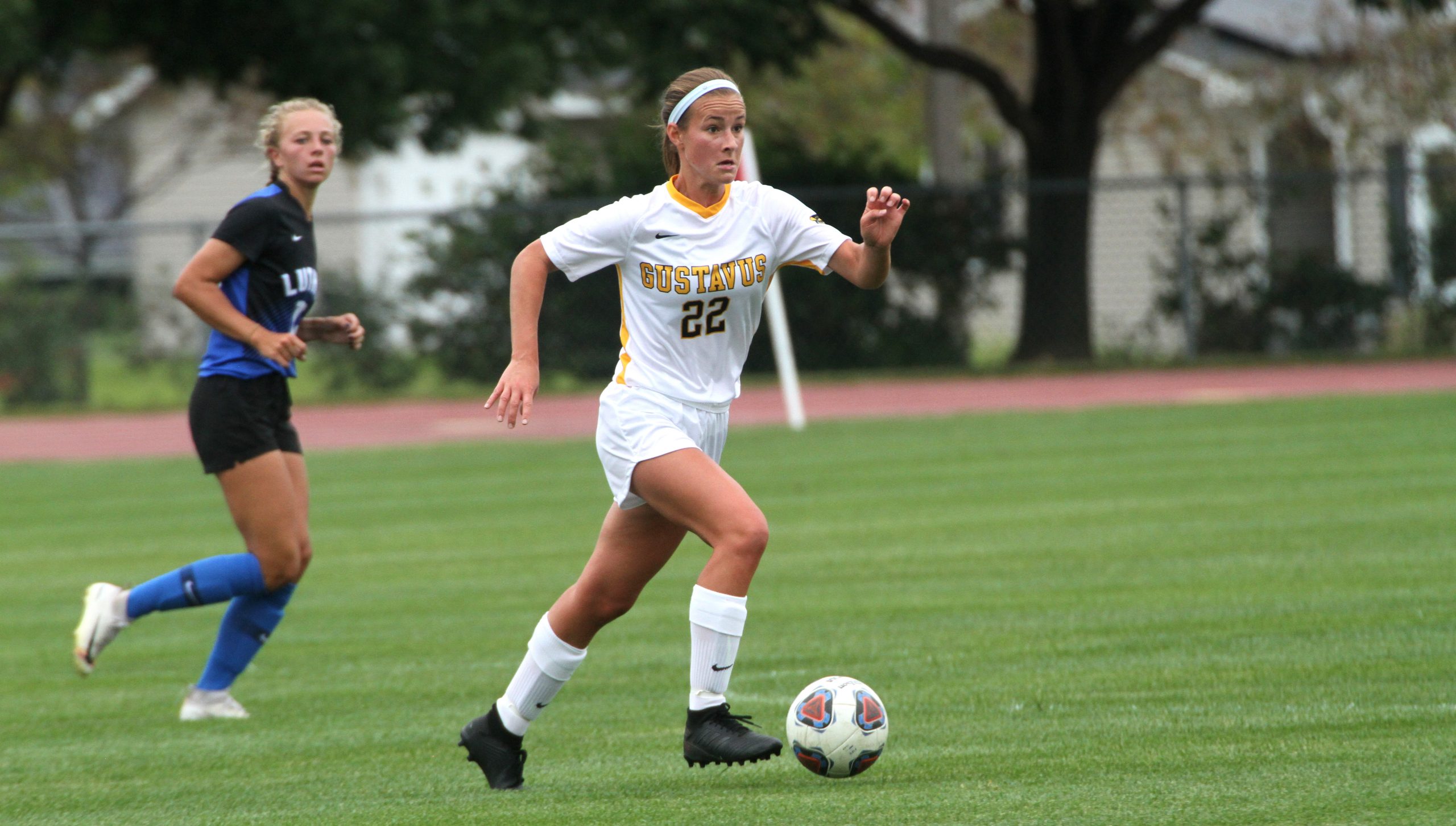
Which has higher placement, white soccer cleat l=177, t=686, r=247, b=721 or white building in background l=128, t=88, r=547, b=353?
white building in background l=128, t=88, r=547, b=353

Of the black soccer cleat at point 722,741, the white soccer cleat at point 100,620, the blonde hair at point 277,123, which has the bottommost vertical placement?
the black soccer cleat at point 722,741

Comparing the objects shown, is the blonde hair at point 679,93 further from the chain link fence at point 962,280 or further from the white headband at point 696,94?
the chain link fence at point 962,280

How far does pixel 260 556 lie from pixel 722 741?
262cm

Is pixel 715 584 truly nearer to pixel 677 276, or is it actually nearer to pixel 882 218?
pixel 677 276

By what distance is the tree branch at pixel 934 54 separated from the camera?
79.0 ft

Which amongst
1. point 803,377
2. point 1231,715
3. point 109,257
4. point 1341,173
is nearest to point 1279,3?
point 1341,173

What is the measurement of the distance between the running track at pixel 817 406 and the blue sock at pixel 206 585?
12384 millimetres

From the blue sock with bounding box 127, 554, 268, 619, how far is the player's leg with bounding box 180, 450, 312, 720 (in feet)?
0.22

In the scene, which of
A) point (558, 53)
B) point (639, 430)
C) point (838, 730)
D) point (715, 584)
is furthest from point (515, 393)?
point (558, 53)

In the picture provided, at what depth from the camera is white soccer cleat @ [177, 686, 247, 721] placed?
7.18 meters

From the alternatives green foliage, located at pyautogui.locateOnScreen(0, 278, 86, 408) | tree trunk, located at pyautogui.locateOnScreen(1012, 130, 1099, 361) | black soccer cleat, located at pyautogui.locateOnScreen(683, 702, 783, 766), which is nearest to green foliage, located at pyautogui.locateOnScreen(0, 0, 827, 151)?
green foliage, located at pyautogui.locateOnScreen(0, 278, 86, 408)

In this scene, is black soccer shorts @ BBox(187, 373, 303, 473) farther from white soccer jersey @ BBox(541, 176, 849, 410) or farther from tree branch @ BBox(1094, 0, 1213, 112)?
tree branch @ BBox(1094, 0, 1213, 112)

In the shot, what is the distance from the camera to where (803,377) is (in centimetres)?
2555

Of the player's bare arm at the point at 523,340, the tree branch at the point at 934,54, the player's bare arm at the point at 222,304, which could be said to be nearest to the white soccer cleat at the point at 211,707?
the player's bare arm at the point at 222,304
